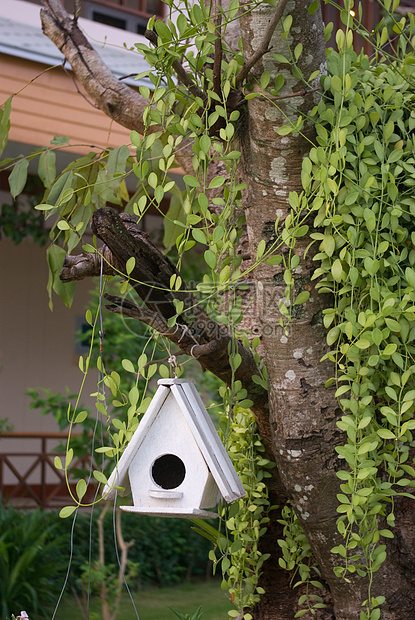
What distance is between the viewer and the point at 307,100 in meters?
1.25

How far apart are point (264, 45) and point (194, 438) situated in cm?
74

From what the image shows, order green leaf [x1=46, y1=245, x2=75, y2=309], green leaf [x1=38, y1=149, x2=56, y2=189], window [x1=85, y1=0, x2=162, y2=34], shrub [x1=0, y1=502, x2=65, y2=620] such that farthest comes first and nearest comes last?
window [x1=85, y1=0, x2=162, y2=34], shrub [x1=0, y1=502, x2=65, y2=620], green leaf [x1=38, y1=149, x2=56, y2=189], green leaf [x1=46, y1=245, x2=75, y2=309]

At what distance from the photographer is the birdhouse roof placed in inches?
48.6

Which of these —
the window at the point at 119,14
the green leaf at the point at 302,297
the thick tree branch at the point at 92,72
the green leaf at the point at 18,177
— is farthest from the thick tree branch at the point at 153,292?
the window at the point at 119,14

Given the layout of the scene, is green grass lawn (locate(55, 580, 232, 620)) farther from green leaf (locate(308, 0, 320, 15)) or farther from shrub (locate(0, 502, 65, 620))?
green leaf (locate(308, 0, 320, 15))

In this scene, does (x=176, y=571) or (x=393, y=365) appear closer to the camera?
(x=393, y=365)

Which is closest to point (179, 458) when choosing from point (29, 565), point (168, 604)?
point (29, 565)

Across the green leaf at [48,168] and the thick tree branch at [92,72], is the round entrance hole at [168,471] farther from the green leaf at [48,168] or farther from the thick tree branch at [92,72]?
the thick tree branch at [92,72]

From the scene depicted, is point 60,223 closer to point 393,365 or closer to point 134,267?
point 134,267

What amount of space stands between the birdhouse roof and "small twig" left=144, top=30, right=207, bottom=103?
1.87 ft

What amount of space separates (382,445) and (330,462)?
11 cm

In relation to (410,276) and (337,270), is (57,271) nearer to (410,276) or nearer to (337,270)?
(337,270)

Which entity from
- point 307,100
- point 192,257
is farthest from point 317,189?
point 192,257

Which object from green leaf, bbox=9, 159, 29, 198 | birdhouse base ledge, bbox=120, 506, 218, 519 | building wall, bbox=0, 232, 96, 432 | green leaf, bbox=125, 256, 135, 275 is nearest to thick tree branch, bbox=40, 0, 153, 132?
green leaf, bbox=9, 159, 29, 198
